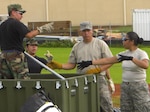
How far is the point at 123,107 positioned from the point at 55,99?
195cm

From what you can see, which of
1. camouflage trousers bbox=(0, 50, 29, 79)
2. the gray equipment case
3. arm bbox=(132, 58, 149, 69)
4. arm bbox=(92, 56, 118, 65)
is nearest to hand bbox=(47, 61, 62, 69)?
arm bbox=(92, 56, 118, 65)

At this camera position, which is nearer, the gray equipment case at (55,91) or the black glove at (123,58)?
the gray equipment case at (55,91)

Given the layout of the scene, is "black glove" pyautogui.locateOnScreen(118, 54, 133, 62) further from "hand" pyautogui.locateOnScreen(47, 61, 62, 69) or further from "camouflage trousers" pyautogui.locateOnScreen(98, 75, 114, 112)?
"hand" pyautogui.locateOnScreen(47, 61, 62, 69)

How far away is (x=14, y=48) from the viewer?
7.73 metres

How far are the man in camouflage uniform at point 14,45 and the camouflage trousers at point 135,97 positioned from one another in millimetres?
1616

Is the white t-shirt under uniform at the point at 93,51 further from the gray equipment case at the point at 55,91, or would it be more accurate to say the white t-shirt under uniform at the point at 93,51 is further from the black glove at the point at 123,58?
the gray equipment case at the point at 55,91

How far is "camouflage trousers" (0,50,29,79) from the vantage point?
771cm

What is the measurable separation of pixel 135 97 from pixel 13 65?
6.52 ft

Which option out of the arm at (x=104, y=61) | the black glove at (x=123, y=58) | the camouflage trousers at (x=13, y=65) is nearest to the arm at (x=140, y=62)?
the black glove at (x=123, y=58)

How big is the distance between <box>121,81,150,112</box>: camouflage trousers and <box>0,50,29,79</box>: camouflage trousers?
1649 millimetres

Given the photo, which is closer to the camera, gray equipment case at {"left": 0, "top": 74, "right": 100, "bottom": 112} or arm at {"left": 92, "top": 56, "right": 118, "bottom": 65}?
gray equipment case at {"left": 0, "top": 74, "right": 100, "bottom": 112}

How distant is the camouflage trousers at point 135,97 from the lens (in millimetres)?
8289

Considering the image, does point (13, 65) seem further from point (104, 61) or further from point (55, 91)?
point (104, 61)

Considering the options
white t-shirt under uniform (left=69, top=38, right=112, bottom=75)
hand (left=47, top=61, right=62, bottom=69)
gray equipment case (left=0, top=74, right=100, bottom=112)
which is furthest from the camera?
hand (left=47, top=61, right=62, bottom=69)
